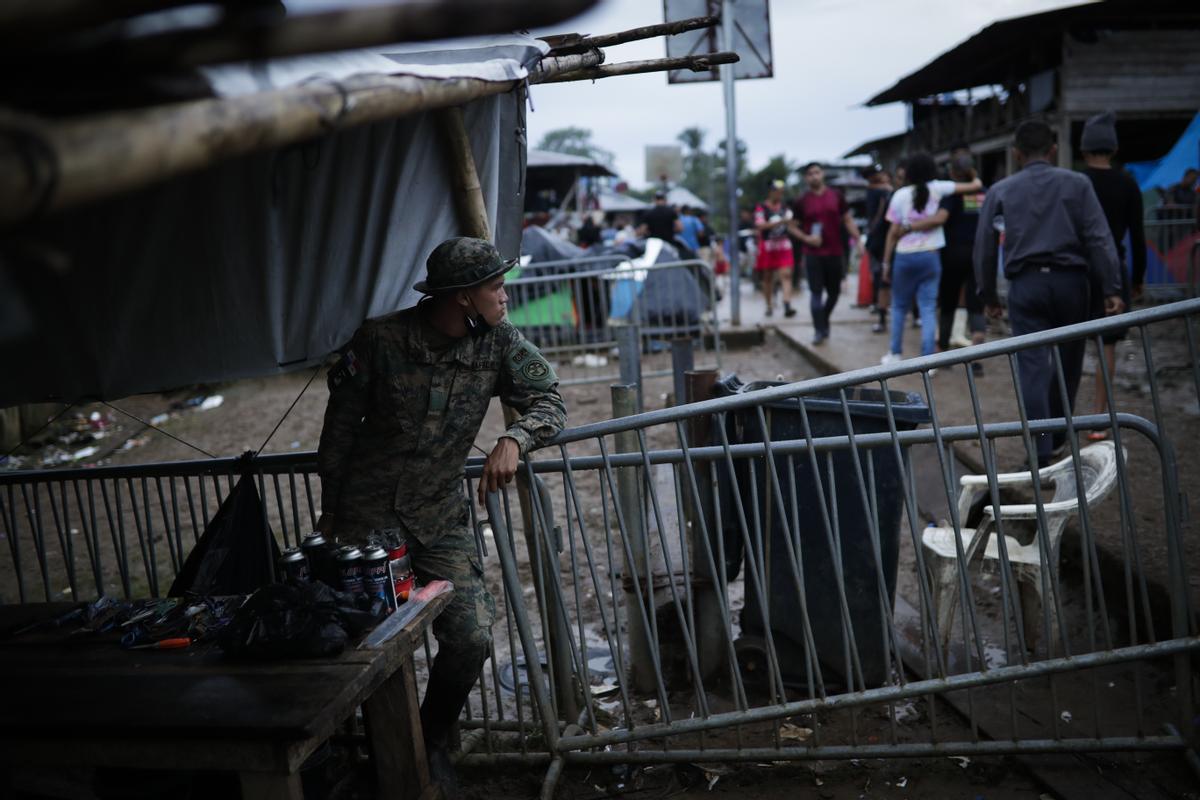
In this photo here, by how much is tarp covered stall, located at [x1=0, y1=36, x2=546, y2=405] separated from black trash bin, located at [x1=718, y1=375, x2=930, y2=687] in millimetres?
1620

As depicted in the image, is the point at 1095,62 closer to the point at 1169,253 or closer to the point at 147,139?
the point at 1169,253

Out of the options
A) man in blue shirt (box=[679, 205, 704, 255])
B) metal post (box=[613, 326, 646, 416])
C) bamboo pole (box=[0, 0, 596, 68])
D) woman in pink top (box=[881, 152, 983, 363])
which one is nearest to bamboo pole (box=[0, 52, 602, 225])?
bamboo pole (box=[0, 0, 596, 68])

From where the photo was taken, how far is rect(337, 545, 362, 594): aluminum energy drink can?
2877 mm

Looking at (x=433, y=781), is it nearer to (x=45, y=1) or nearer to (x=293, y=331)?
(x=293, y=331)

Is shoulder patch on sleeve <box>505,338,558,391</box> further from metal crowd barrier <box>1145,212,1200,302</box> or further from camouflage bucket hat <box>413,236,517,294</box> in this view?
metal crowd barrier <box>1145,212,1200,302</box>

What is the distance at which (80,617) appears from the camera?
3.12 m

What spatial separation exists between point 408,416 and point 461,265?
61cm

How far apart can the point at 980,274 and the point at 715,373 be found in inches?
114

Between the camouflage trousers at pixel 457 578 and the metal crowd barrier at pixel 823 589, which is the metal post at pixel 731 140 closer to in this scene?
the metal crowd barrier at pixel 823 589

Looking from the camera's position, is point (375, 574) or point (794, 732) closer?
point (375, 574)

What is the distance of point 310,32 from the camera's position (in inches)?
43.6

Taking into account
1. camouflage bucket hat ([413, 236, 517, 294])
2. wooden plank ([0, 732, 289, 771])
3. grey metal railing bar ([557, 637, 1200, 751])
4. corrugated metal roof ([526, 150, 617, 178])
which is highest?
corrugated metal roof ([526, 150, 617, 178])

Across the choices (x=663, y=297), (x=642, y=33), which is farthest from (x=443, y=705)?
(x=663, y=297)

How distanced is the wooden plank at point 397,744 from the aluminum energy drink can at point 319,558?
1.40ft
